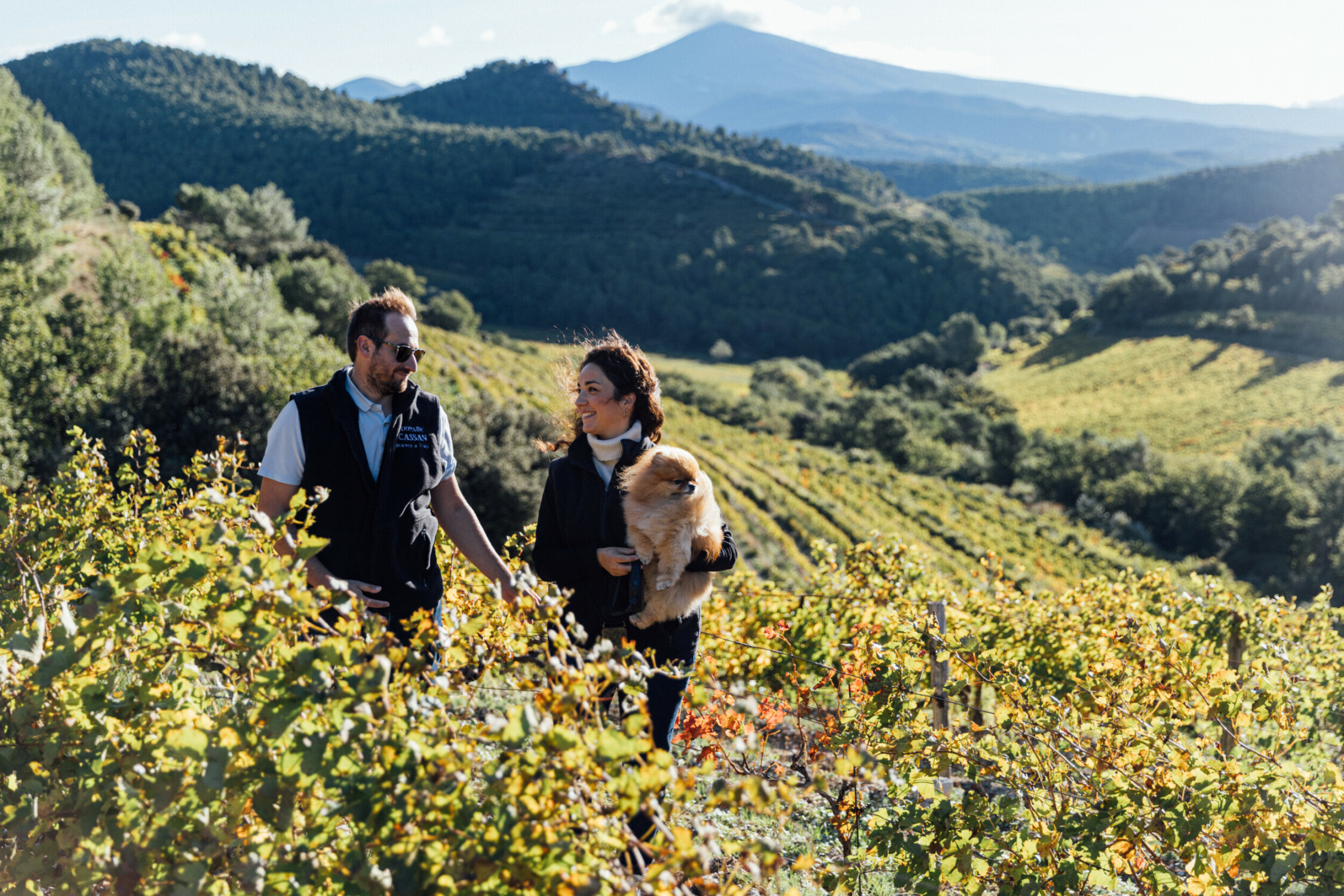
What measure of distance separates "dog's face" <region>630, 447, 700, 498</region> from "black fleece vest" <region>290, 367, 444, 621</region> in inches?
34.7

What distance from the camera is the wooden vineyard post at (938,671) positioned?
3141mm

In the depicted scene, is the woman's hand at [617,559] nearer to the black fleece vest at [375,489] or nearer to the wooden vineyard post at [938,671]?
the black fleece vest at [375,489]

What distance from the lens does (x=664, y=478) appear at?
2555mm

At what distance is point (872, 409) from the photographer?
4975cm

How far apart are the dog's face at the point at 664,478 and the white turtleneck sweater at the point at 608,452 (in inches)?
7.5

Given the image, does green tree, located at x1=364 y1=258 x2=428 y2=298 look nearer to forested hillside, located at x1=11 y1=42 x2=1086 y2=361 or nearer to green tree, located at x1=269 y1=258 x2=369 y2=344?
green tree, located at x1=269 y1=258 x2=369 y2=344

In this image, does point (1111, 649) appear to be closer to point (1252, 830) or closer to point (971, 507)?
point (1252, 830)

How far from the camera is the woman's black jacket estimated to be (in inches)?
103

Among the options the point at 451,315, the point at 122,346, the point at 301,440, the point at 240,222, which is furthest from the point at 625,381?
the point at 451,315

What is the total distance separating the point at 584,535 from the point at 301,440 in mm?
1037

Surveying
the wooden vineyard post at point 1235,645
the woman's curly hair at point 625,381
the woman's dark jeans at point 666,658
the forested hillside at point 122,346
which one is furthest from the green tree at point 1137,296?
the woman's dark jeans at point 666,658

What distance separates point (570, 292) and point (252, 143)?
181ft

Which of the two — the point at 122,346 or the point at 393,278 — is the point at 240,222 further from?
the point at 122,346

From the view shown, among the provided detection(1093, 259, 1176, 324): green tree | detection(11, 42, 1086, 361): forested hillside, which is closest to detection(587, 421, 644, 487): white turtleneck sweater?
detection(1093, 259, 1176, 324): green tree
